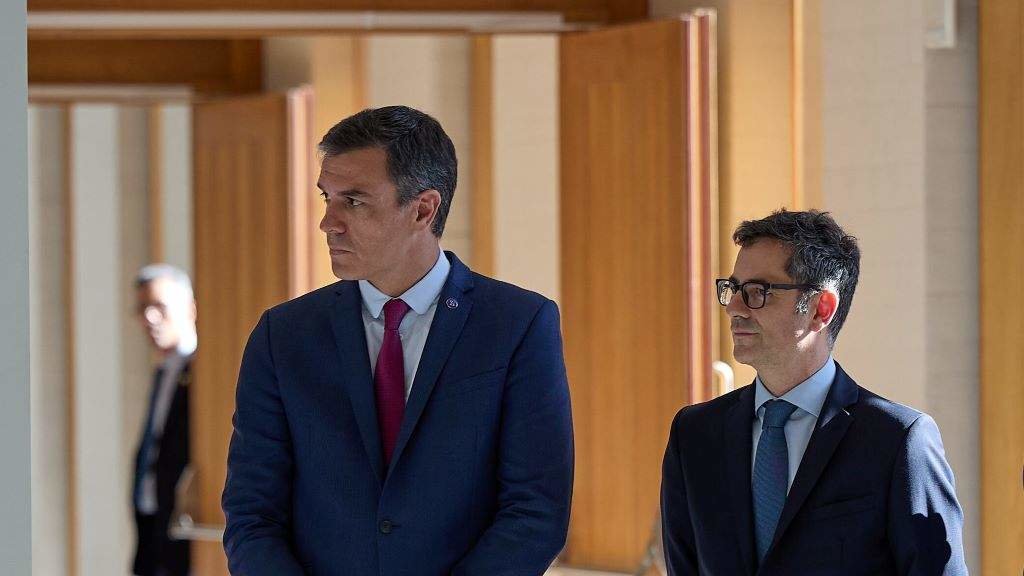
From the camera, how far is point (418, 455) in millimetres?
2480

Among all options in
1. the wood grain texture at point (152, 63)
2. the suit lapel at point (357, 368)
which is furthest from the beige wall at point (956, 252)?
the wood grain texture at point (152, 63)

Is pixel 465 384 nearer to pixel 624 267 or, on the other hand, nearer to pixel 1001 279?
pixel 1001 279

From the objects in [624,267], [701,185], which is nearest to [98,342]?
[624,267]

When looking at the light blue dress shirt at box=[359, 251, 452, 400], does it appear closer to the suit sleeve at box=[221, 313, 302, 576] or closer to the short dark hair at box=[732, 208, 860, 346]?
the suit sleeve at box=[221, 313, 302, 576]

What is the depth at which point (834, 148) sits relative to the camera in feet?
14.1

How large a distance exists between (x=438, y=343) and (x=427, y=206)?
23 cm

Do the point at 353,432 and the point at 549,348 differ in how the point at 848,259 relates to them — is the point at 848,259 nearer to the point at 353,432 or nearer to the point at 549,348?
the point at 549,348

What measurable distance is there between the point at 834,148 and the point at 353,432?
2.23 meters

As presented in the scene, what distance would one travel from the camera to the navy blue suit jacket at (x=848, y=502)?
2406 mm

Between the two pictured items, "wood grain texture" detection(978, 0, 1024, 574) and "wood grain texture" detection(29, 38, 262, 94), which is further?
"wood grain texture" detection(29, 38, 262, 94)

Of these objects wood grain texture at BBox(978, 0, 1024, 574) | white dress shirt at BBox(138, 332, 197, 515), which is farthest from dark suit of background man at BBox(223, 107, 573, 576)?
white dress shirt at BBox(138, 332, 197, 515)

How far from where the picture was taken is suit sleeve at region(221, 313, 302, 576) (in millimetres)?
2520

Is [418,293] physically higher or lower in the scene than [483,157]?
lower

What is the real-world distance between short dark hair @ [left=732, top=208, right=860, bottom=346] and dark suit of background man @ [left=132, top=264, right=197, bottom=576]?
166 inches
